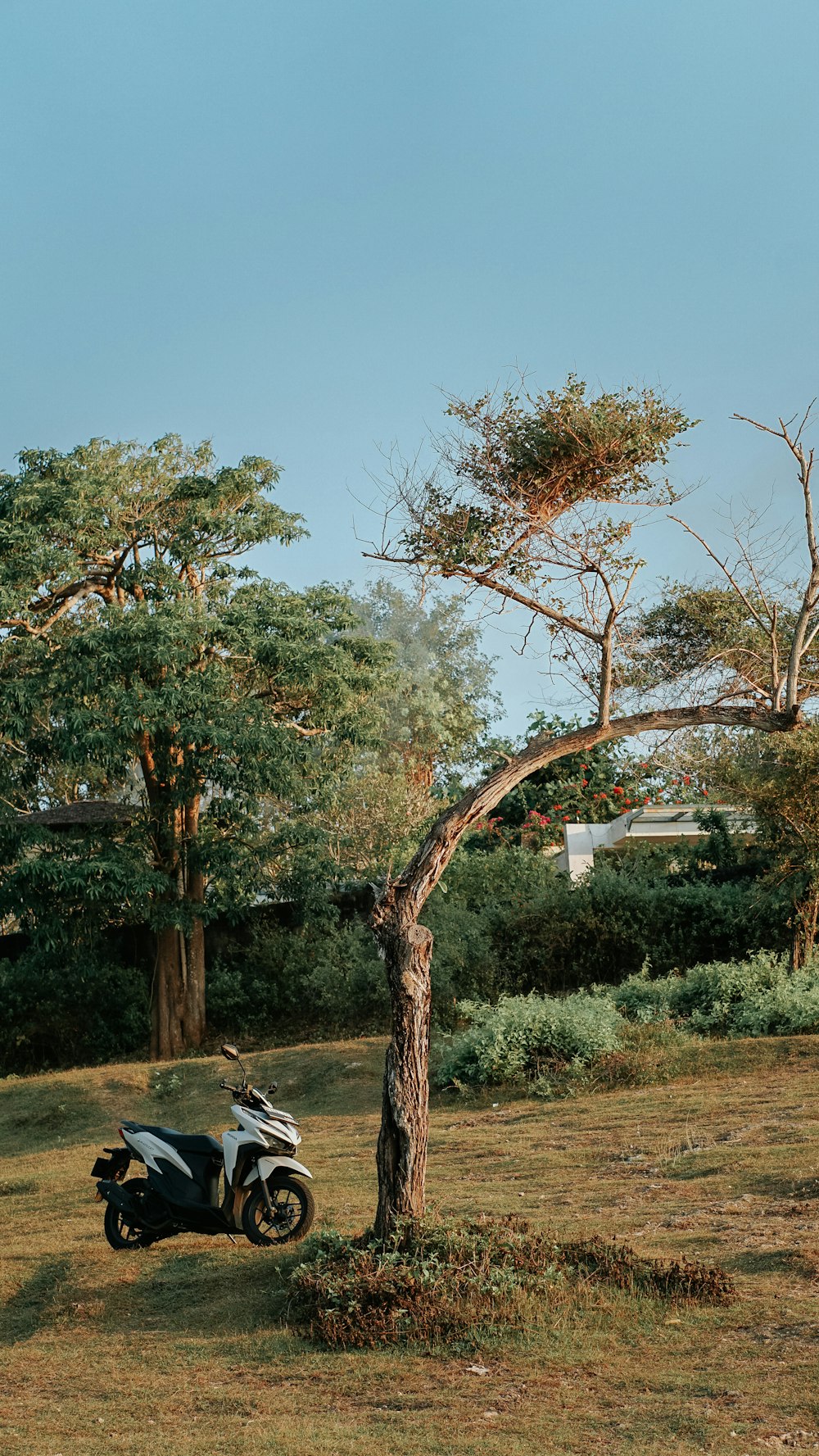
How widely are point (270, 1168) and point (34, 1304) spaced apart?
128cm

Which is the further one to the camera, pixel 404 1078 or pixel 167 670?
pixel 167 670

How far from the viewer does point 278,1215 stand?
6.64 meters

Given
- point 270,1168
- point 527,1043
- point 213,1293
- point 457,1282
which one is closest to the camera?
point 457,1282

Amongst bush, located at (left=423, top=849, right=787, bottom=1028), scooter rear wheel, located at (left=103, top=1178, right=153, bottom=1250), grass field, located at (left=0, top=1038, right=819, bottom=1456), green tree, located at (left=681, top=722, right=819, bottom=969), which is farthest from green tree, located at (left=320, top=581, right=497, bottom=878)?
scooter rear wheel, located at (left=103, top=1178, right=153, bottom=1250)

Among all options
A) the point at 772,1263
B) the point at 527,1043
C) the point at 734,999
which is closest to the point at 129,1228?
the point at 772,1263

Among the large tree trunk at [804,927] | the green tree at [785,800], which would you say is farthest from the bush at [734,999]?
the green tree at [785,800]

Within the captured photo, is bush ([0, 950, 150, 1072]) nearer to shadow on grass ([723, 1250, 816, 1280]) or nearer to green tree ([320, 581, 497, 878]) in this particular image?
green tree ([320, 581, 497, 878])

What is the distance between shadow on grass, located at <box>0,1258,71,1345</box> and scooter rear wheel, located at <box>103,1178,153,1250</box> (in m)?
0.30

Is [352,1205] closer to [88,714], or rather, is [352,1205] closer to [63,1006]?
[88,714]

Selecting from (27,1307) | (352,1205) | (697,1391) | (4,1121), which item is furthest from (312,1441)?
(4,1121)

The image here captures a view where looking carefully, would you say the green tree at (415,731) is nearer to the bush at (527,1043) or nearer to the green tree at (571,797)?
the green tree at (571,797)

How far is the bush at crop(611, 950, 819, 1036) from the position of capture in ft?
36.9

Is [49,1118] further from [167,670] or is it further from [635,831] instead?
[635,831]

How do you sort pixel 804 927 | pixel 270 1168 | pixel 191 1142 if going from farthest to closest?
1. pixel 804 927
2. pixel 191 1142
3. pixel 270 1168
